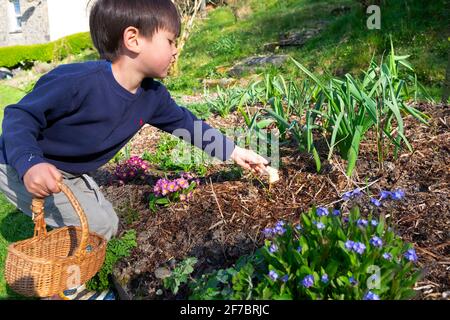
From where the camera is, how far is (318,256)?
57.6 inches

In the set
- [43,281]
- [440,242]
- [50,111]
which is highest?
[50,111]

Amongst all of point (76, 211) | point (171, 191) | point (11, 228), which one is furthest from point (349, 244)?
point (11, 228)

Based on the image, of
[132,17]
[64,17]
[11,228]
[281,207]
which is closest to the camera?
[132,17]

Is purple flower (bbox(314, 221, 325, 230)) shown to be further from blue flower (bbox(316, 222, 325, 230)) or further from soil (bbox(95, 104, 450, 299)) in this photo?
soil (bbox(95, 104, 450, 299))

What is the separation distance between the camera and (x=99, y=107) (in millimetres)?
2291

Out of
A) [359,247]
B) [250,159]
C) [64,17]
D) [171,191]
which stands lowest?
[64,17]

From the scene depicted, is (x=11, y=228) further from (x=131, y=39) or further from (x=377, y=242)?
(x=377, y=242)

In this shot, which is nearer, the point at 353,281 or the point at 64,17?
the point at 353,281

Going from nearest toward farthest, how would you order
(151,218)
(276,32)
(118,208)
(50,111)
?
(50,111), (151,218), (118,208), (276,32)

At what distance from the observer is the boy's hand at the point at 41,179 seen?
1779 millimetres

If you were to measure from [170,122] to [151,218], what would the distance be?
0.61 m

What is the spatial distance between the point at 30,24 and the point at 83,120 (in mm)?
23680

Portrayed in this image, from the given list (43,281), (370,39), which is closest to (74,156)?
(43,281)
